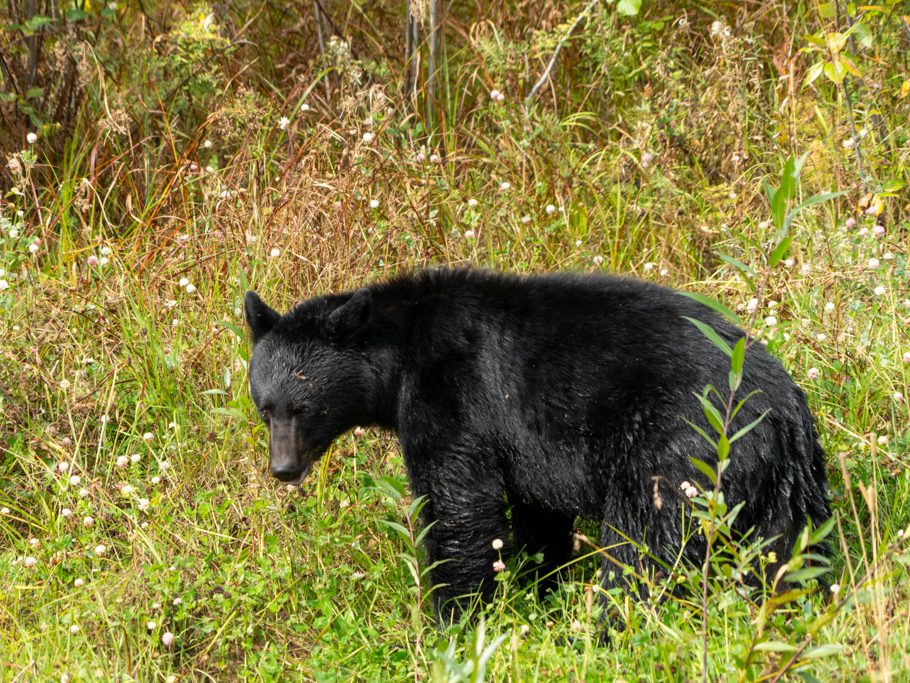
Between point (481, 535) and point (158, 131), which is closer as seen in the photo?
point (481, 535)

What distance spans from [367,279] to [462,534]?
6.18 feet

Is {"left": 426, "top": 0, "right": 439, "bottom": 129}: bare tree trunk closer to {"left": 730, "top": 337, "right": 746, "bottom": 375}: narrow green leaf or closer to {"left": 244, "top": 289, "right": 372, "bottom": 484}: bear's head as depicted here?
{"left": 244, "top": 289, "right": 372, "bottom": 484}: bear's head

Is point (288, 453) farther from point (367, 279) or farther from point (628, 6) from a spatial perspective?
point (628, 6)

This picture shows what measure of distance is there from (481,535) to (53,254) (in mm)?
3353

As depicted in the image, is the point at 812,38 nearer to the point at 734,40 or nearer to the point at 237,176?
the point at 734,40

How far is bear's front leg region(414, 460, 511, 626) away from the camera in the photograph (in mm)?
4164

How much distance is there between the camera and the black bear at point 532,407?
3.82m

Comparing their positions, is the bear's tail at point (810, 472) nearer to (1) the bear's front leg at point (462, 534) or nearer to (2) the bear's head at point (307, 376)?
(1) the bear's front leg at point (462, 534)

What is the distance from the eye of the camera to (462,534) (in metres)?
4.18

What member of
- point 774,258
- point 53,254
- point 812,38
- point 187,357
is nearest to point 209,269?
point 187,357

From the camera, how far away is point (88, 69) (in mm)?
6414

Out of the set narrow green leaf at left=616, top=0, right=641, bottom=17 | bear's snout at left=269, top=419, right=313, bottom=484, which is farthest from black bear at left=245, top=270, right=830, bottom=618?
narrow green leaf at left=616, top=0, right=641, bottom=17

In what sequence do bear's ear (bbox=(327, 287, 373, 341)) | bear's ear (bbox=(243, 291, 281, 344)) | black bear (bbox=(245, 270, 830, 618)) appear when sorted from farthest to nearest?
1. bear's ear (bbox=(243, 291, 281, 344))
2. bear's ear (bbox=(327, 287, 373, 341))
3. black bear (bbox=(245, 270, 830, 618))

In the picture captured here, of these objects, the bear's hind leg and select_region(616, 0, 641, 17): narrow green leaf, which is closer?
the bear's hind leg
